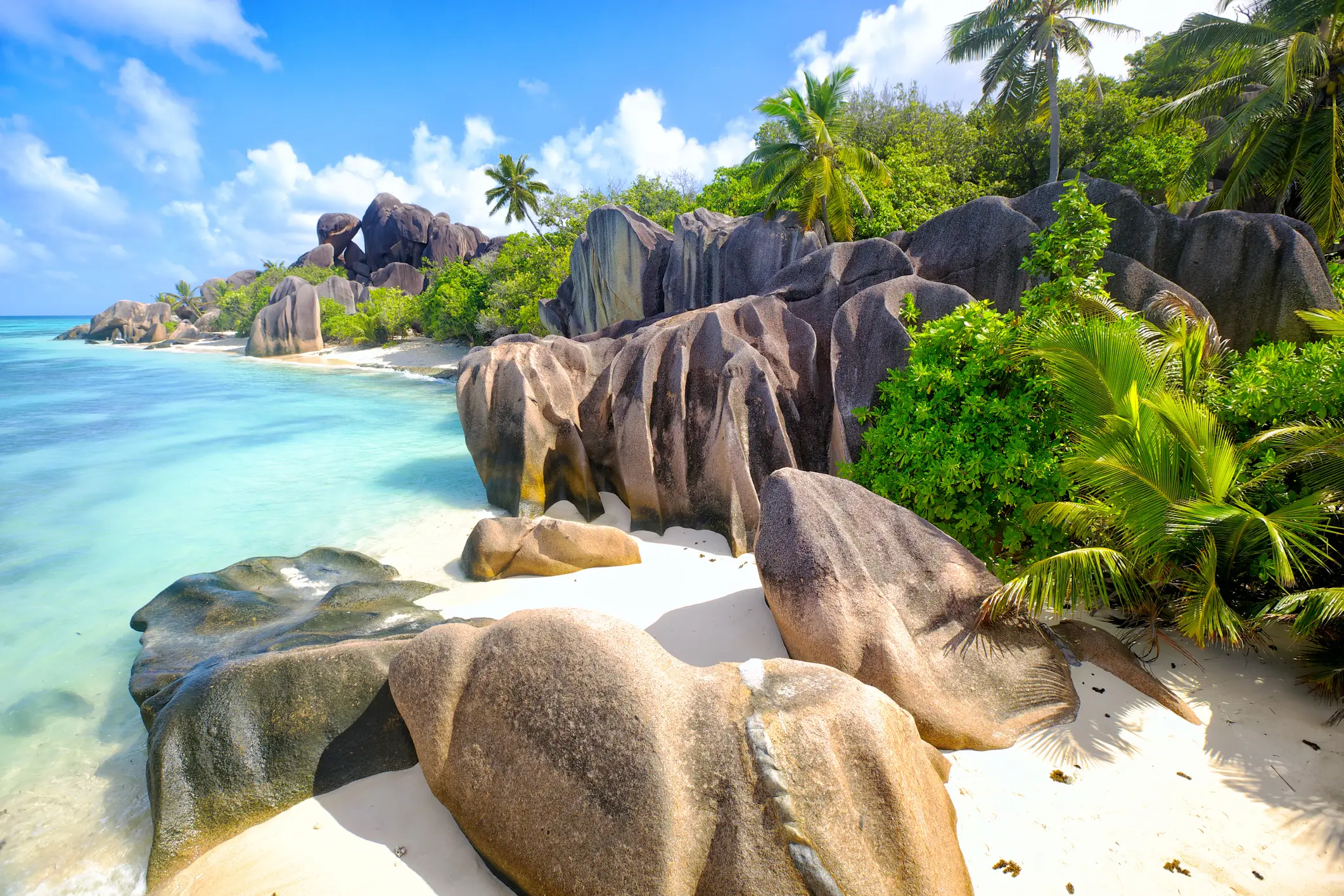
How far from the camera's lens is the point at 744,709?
3.00 metres

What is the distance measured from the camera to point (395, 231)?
180 ft

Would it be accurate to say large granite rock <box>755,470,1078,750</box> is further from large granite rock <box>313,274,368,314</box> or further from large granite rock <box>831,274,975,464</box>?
large granite rock <box>313,274,368,314</box>

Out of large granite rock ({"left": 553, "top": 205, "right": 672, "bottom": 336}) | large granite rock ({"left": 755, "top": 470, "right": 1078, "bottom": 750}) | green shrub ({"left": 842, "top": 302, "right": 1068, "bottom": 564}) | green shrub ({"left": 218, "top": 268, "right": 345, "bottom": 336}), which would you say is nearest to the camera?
large granite rock ({"left": 755, "top": 470, "right": 1078, "bottom": 750})

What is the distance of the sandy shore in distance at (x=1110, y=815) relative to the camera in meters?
3.03

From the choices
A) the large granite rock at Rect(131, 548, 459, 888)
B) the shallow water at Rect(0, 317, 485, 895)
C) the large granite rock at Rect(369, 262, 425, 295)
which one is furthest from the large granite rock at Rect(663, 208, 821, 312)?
the large granite rock at Rect(369, 262, 425, 295)

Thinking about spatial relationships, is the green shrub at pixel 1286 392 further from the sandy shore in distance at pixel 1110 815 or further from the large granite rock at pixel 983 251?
the large granite rock at pixel 983 251

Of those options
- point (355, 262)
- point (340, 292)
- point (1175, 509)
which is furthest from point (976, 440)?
point (355, 262)

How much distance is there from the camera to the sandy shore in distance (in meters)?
3.03

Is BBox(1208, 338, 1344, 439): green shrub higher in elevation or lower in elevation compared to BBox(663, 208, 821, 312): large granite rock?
lower

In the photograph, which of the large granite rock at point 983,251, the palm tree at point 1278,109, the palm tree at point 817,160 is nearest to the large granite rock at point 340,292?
the palm tree at point 817,160

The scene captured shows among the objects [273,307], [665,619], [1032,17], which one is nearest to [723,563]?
[665,619]

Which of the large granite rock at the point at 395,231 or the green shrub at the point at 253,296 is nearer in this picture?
the green shrub at the point at 253,296

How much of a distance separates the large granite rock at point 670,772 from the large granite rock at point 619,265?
1713 centimetres

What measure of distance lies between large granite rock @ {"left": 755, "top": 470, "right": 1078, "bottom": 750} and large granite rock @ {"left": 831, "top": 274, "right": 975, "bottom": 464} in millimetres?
2186
